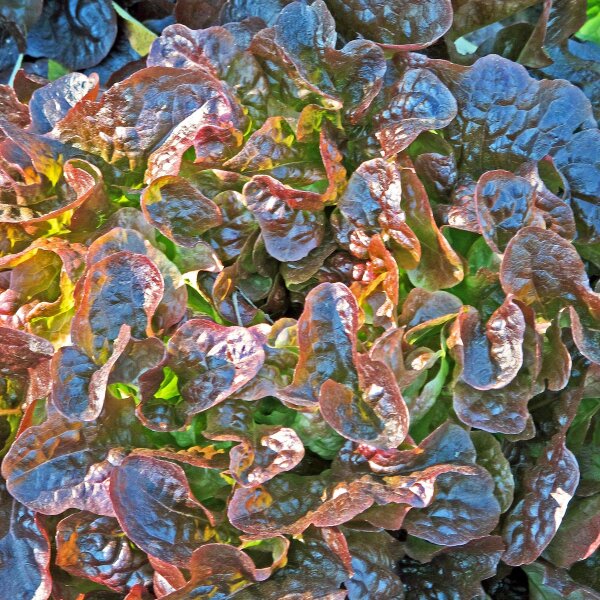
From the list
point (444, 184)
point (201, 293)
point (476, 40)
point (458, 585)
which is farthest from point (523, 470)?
point (476, 40)

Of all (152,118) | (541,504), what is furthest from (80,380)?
(541,504)

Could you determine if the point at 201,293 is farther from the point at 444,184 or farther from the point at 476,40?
the point at 476,40

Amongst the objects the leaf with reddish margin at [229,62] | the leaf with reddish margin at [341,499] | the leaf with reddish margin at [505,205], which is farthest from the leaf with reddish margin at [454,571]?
the leaf with reddish margin at [229,62]

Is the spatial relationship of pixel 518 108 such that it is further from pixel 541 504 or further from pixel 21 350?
pixel 21 350

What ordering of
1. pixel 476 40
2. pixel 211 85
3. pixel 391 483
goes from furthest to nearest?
1. pixel 476 40
2. pixel 211 85
3. pixel 391 483

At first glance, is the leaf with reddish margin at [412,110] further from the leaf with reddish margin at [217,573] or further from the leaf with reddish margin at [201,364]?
the leaf with reddish margin at [217,573]

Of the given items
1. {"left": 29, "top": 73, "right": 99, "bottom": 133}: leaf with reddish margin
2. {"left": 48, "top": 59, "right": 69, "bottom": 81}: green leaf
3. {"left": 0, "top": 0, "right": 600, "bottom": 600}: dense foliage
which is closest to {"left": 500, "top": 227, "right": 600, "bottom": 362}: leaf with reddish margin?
{"left": 0, "top": 0, "right": 600, "bottom": 600}: dense foliage
